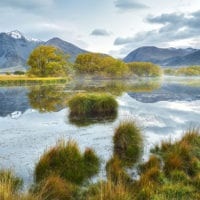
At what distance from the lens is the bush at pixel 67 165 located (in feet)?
24.8

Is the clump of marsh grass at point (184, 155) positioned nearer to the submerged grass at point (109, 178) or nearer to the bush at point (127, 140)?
the submerged grass at point (109, 178)

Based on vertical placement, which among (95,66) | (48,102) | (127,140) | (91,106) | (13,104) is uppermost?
(95,66)

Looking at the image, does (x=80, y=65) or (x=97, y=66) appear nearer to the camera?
(x=97, y=66)

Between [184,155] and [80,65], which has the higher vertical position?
[80,65]

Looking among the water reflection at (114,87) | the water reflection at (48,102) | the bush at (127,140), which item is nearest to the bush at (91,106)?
the water reflection at (48,102)

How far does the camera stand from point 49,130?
14500mm

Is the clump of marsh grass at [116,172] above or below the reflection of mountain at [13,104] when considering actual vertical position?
above

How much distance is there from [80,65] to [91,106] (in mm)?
98979

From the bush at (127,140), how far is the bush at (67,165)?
1603mm

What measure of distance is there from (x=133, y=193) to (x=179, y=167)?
2480mm

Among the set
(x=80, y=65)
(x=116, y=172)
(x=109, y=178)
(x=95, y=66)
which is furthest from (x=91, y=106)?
(x=80, y=65)

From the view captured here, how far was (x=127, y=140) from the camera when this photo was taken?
34.8 ft

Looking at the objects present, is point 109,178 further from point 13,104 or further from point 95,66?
point 95,66

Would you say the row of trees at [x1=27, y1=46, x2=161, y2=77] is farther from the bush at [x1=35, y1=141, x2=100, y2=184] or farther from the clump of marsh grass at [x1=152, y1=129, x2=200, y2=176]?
the bush at [x1=35, y1=141, x2=100, y2=184]
